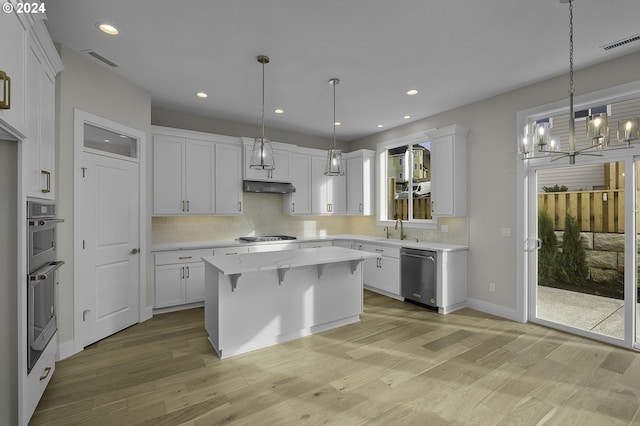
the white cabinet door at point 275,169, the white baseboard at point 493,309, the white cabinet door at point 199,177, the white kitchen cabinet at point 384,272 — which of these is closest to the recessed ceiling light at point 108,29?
the white cabinet door at point 199,177

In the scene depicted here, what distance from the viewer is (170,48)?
113 inches

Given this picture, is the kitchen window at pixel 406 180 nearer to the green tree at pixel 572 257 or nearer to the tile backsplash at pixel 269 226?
the tile backsplash at pixel 269 226

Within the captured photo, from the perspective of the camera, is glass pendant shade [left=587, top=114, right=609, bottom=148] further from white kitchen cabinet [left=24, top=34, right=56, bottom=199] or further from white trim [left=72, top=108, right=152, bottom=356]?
Result: white trim [left=72, top=108, right=152, bottom=356]

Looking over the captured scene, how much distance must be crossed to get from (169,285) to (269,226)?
1.99m

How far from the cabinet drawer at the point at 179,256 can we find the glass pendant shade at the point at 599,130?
13.7ft

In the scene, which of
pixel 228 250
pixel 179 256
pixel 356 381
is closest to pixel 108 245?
pixel 179 256

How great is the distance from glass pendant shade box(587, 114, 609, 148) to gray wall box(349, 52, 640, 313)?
1.91 meters

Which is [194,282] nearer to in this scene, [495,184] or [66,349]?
[66,349]

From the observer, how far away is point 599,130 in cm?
192

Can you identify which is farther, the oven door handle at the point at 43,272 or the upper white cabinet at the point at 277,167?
the upper white cabinet at the point at 277,167

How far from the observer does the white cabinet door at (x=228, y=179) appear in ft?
15.7

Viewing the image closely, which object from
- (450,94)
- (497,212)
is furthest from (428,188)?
(450,94)

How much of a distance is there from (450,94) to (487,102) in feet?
1.93

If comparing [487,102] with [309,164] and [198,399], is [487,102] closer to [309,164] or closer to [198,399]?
[309,164]
